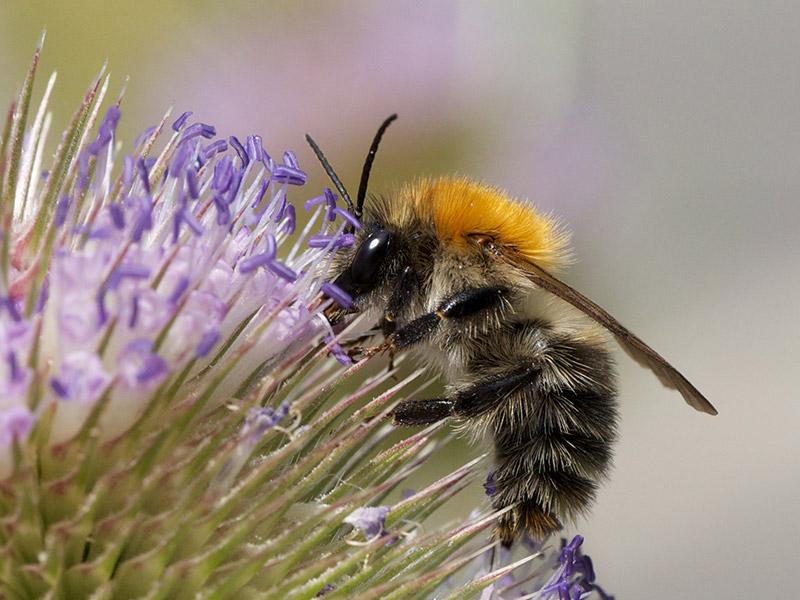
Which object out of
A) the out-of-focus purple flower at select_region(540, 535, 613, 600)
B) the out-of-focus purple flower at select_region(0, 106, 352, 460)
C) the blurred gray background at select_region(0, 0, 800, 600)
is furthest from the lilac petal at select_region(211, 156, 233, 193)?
the blurred gray background at select_region(0, 0, 800, 600)

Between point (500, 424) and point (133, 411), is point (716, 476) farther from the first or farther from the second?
point (133, 411)

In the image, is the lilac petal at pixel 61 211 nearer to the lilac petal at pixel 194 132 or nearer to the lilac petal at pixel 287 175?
the lilac petal at pixel 194 132

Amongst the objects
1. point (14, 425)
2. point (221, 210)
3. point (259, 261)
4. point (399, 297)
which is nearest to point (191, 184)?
A: point (221, 210)

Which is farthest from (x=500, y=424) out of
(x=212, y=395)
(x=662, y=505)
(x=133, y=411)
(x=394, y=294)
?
(x=662, y=505)

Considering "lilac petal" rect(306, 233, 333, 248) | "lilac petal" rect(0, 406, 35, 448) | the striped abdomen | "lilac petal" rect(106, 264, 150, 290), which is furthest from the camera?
the striped abdomen

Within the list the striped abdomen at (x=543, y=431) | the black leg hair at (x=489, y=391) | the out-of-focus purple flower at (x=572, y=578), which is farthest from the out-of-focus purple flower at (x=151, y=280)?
the out-of-focus purple flower at (x=572, y=578)

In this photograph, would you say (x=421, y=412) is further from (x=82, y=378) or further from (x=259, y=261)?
(x=82, y=378)

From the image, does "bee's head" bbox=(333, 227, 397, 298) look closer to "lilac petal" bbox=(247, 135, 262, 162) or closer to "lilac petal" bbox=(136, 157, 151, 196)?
"lilac petal" bbox=(247, 135, 262, 162)
